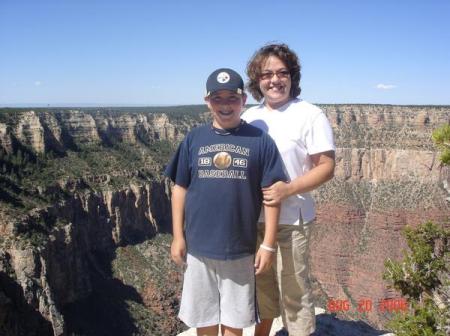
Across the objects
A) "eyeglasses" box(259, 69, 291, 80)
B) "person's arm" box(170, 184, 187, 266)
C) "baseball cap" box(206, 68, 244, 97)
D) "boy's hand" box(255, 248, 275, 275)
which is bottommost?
"boy's hand" box(255, 248, 275, 275)

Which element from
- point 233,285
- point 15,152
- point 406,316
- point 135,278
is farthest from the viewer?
point 15,152

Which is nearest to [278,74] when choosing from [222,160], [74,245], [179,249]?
[222,160]

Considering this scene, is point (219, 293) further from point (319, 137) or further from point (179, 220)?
point (319, 137)

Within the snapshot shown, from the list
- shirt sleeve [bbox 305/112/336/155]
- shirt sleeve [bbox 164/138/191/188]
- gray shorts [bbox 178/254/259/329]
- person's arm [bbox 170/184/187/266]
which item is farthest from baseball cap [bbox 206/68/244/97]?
gray shorts [bbox 178/254/259/329]

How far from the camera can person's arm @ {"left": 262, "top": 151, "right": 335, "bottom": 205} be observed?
6422 millimetres

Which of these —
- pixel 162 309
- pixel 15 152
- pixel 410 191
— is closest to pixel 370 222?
pixel 410 191

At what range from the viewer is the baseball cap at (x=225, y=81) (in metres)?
6.38

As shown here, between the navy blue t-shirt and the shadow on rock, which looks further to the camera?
the shadow on rock

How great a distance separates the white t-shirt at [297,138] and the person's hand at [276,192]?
1.64 ft

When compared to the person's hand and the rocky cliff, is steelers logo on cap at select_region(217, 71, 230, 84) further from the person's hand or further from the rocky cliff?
the rocky cliff

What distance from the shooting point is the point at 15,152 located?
53469mm

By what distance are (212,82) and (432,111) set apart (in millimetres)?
91330

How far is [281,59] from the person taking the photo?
6.99 meters

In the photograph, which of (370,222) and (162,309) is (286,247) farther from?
(370,222)
